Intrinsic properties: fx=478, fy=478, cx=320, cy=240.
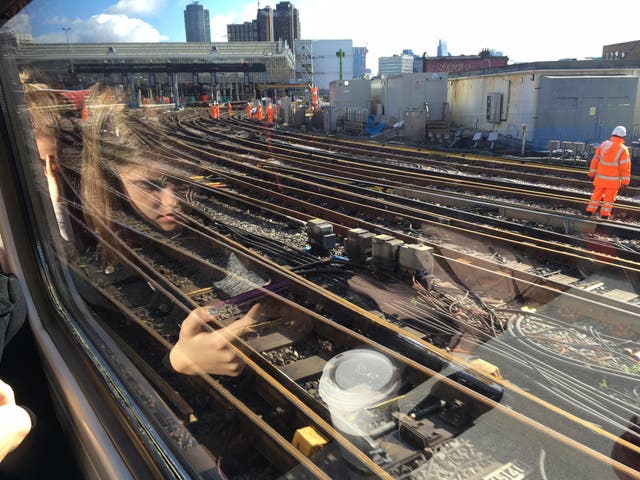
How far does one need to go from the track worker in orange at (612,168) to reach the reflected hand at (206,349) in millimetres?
5457

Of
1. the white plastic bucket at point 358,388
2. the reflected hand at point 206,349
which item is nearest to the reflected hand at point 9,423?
the white plastic bucket at point 358,388

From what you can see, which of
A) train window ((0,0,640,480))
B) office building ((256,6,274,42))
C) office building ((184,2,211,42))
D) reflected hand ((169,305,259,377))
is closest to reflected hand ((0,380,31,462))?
train window ((0,0,640,480))

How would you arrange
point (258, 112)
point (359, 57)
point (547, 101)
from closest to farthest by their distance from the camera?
point (359, 57), point (547, 101), point (258, 112)

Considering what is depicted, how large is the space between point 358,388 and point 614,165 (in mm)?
5760

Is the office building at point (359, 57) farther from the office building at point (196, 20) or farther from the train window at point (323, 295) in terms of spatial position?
the office building at point (196, 20)

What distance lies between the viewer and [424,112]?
618 inches

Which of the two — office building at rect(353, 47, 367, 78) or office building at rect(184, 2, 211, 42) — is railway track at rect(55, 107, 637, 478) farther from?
office building at rect(184, 2, 211, 42)

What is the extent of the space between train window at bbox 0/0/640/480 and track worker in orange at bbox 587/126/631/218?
0.11 ft

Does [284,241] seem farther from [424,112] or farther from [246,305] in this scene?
[424,112]

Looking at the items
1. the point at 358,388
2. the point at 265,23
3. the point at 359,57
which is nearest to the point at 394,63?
the point at 359,57

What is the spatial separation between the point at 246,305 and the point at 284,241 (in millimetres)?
2132

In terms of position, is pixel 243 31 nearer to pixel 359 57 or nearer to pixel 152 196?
pixel 359 57

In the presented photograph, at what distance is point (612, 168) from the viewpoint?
6.48 metres

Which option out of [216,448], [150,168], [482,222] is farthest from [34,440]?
[150,168]
